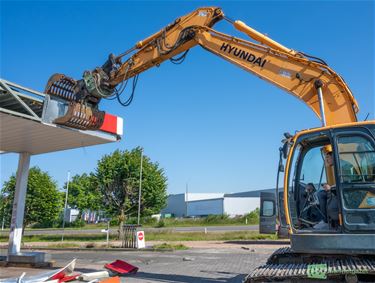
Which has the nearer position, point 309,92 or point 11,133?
point 309,92

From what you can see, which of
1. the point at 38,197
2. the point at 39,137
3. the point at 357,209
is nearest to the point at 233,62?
the point at 357,209

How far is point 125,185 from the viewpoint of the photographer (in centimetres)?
2950

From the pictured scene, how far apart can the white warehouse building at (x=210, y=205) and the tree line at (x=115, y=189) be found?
35.0 metres

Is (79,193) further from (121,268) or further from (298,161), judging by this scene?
(298,161)

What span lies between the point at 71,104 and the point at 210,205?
71147mm

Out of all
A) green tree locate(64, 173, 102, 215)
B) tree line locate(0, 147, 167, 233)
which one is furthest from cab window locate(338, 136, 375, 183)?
green tree locate(64, 173, 102, 215)

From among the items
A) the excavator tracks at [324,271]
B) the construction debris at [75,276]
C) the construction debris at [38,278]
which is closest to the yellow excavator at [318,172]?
the excavator tracks at [324,271]

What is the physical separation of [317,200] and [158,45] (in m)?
6.23

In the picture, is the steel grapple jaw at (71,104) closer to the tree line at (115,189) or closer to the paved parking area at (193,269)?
the paved parking area at (193,269)

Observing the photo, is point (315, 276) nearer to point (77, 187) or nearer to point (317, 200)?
point (317, 200)

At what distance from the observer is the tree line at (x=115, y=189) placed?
29455 mm

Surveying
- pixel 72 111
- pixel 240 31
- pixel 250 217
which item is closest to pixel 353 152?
pixel 240 31

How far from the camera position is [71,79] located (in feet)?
40.3

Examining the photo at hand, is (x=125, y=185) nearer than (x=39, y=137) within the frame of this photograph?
No
